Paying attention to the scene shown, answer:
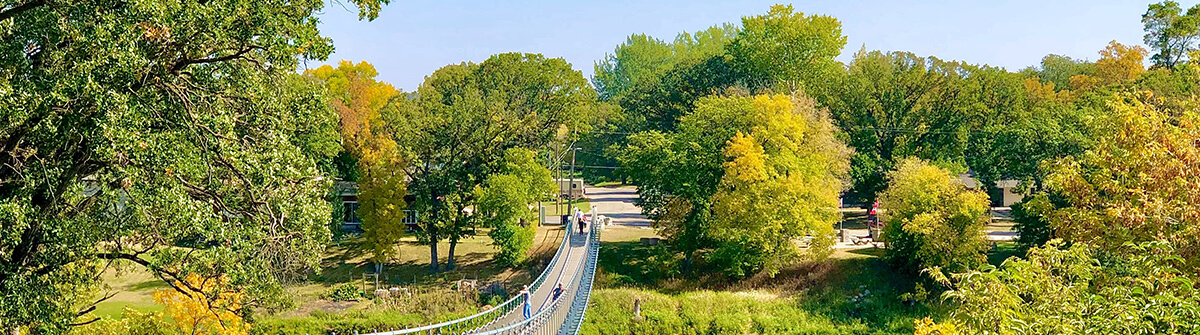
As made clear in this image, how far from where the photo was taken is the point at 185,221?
793 cm

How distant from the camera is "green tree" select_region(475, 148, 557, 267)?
28.2m

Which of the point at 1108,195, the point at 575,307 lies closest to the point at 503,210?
the point at 575,307

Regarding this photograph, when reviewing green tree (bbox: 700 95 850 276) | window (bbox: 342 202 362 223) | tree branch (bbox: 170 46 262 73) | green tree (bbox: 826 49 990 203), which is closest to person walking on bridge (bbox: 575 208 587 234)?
green tree (bbox: 700 95 850 276)

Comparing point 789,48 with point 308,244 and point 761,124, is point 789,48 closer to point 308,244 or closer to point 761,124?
point 761,124

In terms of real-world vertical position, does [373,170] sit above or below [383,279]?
above

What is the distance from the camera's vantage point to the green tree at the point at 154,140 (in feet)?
24.9

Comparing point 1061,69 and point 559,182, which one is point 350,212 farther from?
point 1061,69

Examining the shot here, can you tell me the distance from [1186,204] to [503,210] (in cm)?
2011

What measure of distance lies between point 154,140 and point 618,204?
36.0 m

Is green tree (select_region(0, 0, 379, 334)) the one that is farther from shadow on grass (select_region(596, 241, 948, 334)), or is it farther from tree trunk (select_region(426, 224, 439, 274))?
tree trunk (select_region(426, 224, 439, 274))

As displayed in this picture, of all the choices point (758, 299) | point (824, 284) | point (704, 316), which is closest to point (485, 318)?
point (704, 316)

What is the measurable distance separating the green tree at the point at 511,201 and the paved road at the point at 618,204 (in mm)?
6857

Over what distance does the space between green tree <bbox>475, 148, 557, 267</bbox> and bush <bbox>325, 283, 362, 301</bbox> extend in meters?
4.54

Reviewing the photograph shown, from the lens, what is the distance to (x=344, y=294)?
26.1 meters
